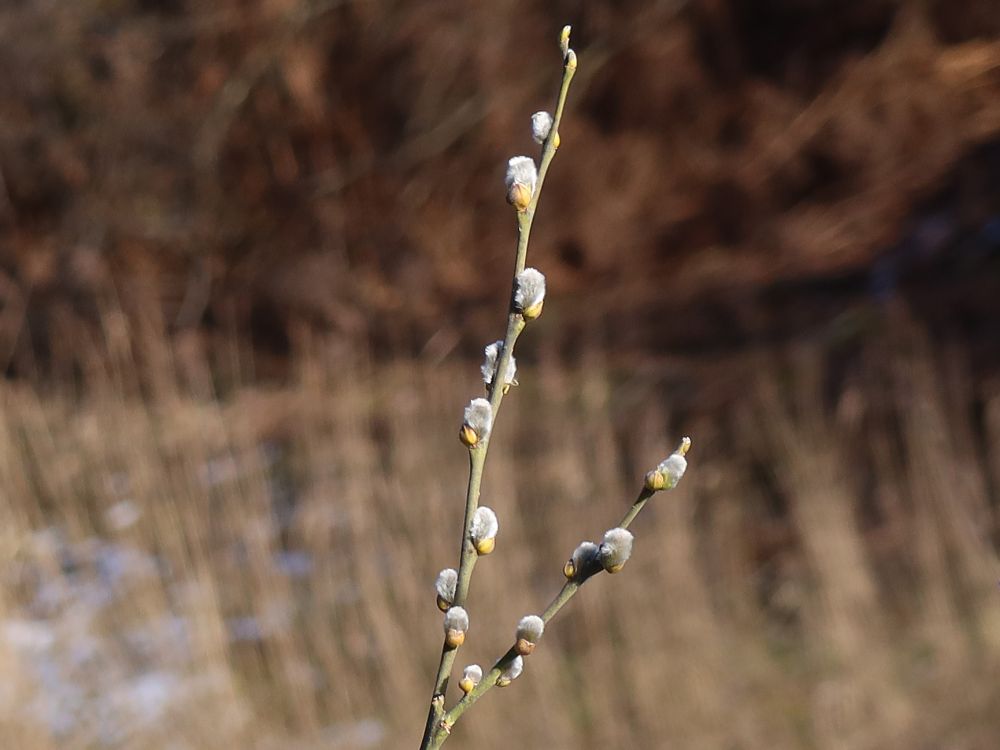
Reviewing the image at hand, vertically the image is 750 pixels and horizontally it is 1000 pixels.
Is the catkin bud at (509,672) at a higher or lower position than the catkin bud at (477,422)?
lower

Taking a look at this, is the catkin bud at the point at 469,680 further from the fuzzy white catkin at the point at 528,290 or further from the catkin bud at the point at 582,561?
the fuzzy white catkin at the point at 528,290

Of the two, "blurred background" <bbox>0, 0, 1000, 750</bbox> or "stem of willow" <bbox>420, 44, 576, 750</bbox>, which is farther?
"blurred background" <bbox>0, 0, 1000, 750</bbox>

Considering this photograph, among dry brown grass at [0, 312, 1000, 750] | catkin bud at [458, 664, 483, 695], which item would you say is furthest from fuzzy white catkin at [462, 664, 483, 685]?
dry brown grass at [0, 312, 1000, 750]

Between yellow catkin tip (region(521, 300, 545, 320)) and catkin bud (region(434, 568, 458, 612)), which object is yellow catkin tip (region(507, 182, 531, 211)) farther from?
catkin bud (region(434, 568, 458, 612))

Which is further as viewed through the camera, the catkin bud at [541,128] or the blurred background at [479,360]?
the blurred background at [479,360]

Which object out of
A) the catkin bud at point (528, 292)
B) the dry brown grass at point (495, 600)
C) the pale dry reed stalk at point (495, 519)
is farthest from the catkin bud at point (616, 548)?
the dry brown grass at point (495, 600)

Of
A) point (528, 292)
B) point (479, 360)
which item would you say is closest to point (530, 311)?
point (528, 292)

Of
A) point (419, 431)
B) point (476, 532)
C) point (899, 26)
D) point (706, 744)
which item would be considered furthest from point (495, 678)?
point (899, 26)

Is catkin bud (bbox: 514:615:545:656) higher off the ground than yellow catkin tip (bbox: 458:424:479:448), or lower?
lower
